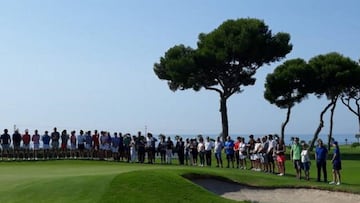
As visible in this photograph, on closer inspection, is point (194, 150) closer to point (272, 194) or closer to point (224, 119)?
point (272, 194)

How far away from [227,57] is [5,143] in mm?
26289

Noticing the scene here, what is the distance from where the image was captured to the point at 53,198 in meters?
16.5

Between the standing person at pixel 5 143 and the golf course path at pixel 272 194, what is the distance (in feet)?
54.4

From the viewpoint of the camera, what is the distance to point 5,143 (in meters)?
33.6

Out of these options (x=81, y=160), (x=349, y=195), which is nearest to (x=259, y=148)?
(x=349, y=195)

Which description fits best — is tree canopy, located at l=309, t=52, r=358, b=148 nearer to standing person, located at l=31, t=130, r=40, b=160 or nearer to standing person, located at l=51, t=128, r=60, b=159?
standing person, located at l=51, t=128, r=60, b=159

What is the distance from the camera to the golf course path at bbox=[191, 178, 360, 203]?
67.2 ft

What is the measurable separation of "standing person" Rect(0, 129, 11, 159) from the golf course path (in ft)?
54.4

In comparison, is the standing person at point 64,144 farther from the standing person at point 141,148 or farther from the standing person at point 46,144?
the standing person at point 141,148

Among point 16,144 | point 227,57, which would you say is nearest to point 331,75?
point 227,57

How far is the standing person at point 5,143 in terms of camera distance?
33531mm

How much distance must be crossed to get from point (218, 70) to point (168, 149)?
22.4m

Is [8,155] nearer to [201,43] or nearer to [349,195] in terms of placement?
[349,195]

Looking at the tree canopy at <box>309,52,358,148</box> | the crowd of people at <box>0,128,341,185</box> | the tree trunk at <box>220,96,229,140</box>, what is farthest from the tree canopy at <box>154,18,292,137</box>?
the crowd of people at <box>0,128,341,185</box>
